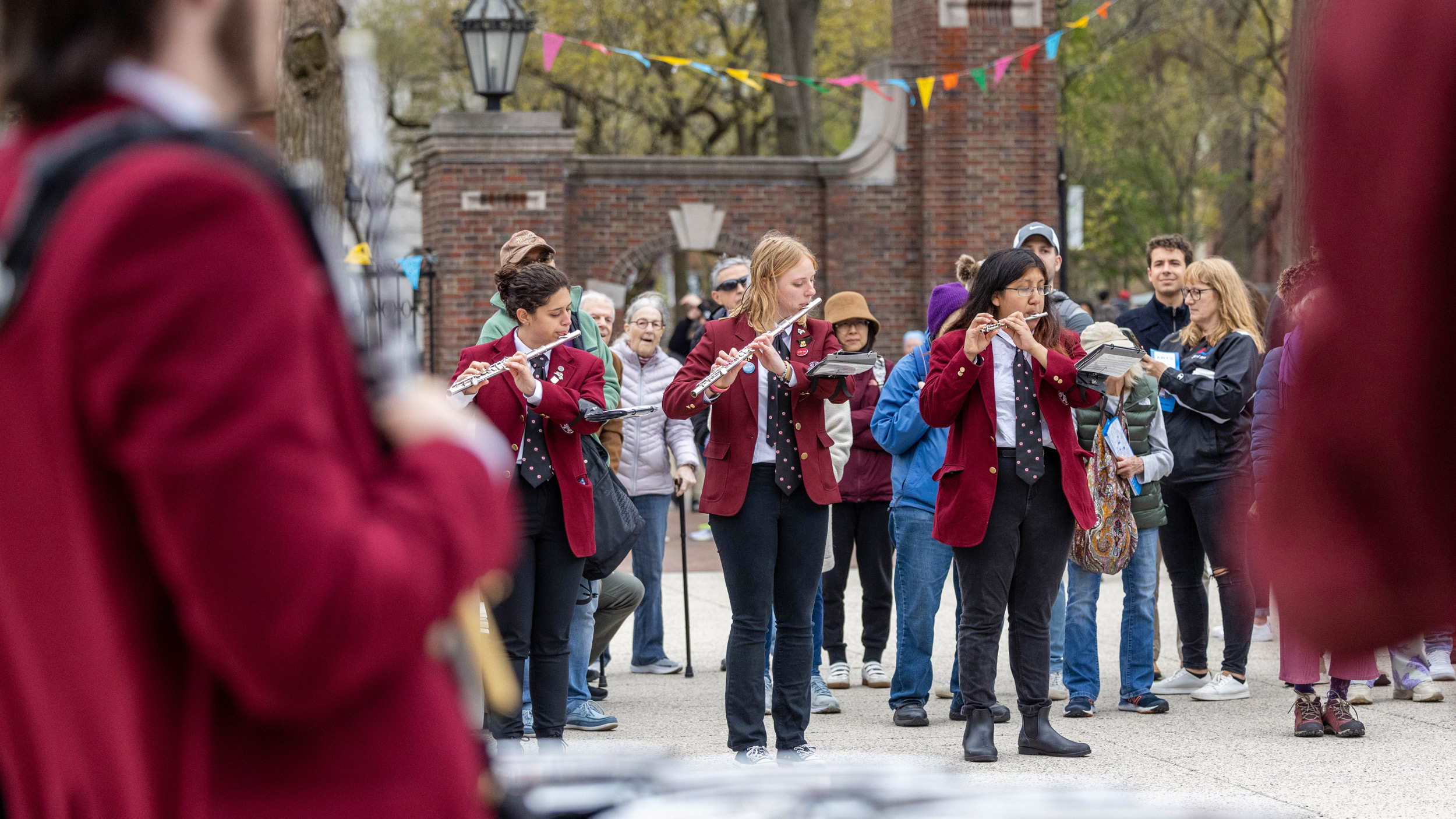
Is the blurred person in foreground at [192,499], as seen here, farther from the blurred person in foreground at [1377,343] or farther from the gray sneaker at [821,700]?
the gray sneaker at [821,700]

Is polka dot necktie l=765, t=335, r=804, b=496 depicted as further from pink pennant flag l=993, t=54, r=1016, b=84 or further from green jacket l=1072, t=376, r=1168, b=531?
pink pennant flag l=993, t=54, r=1016, b=84

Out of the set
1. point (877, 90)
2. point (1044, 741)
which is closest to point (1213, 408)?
point (1044, 741)

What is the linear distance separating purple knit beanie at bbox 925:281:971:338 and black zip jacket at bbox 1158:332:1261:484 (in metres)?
1.17

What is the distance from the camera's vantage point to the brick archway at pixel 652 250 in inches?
666

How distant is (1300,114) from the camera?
1.22 meters

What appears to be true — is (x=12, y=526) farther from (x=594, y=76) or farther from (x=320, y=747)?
(x=594, y=76)

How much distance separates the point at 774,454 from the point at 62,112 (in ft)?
15.3

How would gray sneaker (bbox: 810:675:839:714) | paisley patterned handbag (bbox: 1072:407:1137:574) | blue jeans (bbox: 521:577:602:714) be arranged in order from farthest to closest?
gray sneaker (bbox: 810:675:839:714), paisley patterned handbag (bbox: 1072:407:1137:574), blue jeans (bbox: 521:577:602:714)

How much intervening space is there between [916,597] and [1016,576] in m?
1.15

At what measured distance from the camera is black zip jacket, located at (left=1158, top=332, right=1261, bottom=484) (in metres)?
7.73

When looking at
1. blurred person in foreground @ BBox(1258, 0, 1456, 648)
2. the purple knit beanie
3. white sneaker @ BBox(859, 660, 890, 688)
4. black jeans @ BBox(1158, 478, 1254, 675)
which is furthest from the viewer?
white sneaker @ BBox(859, 660, 890, 688)

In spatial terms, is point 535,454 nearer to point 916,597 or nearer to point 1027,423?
point 1027,423

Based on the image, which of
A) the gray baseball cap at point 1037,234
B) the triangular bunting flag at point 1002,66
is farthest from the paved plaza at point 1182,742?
the triangular bunting flag at point 1002,66

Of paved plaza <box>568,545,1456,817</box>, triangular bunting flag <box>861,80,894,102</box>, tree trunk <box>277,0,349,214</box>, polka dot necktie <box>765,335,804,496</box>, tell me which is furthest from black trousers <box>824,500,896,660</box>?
triangular bunting flag <box>861,80,894,102</box>
